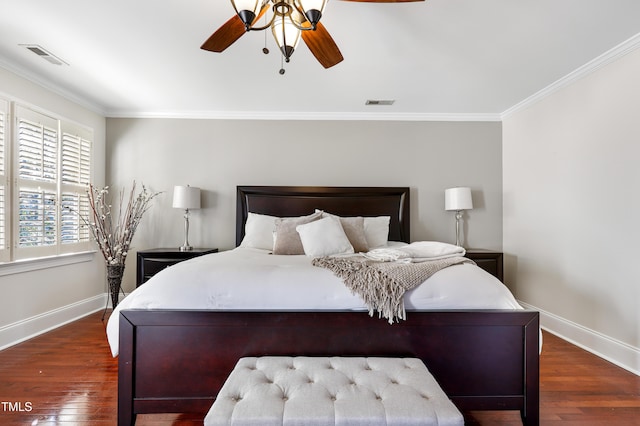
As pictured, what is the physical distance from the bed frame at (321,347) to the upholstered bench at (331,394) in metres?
0.13

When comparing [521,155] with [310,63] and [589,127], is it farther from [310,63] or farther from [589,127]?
[310,63]

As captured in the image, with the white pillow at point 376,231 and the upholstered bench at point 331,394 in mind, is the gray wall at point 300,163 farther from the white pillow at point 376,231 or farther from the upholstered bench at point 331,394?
the upholstered bench at point 331,394

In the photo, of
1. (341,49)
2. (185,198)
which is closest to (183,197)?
(185,198)

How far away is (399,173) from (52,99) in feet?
12.6

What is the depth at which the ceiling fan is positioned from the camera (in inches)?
60.5

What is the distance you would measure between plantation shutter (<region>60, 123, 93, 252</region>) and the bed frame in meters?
2.46

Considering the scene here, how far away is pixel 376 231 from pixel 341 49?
1760 millimetres

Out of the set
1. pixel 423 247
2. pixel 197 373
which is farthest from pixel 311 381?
pixel 423 247

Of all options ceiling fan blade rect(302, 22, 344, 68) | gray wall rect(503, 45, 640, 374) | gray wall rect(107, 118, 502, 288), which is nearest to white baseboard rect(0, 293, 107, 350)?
gray wall rect(107, 118, 502, 288)

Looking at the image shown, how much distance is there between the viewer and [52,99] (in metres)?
3.14

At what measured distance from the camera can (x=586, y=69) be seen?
2.67m

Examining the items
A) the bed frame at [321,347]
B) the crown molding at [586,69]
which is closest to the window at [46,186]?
the bed frame at [321,347]

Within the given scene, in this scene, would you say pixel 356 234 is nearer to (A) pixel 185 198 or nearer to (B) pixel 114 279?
(A) pixel 185 198

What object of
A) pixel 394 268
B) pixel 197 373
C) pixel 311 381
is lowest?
pixel 197 373
